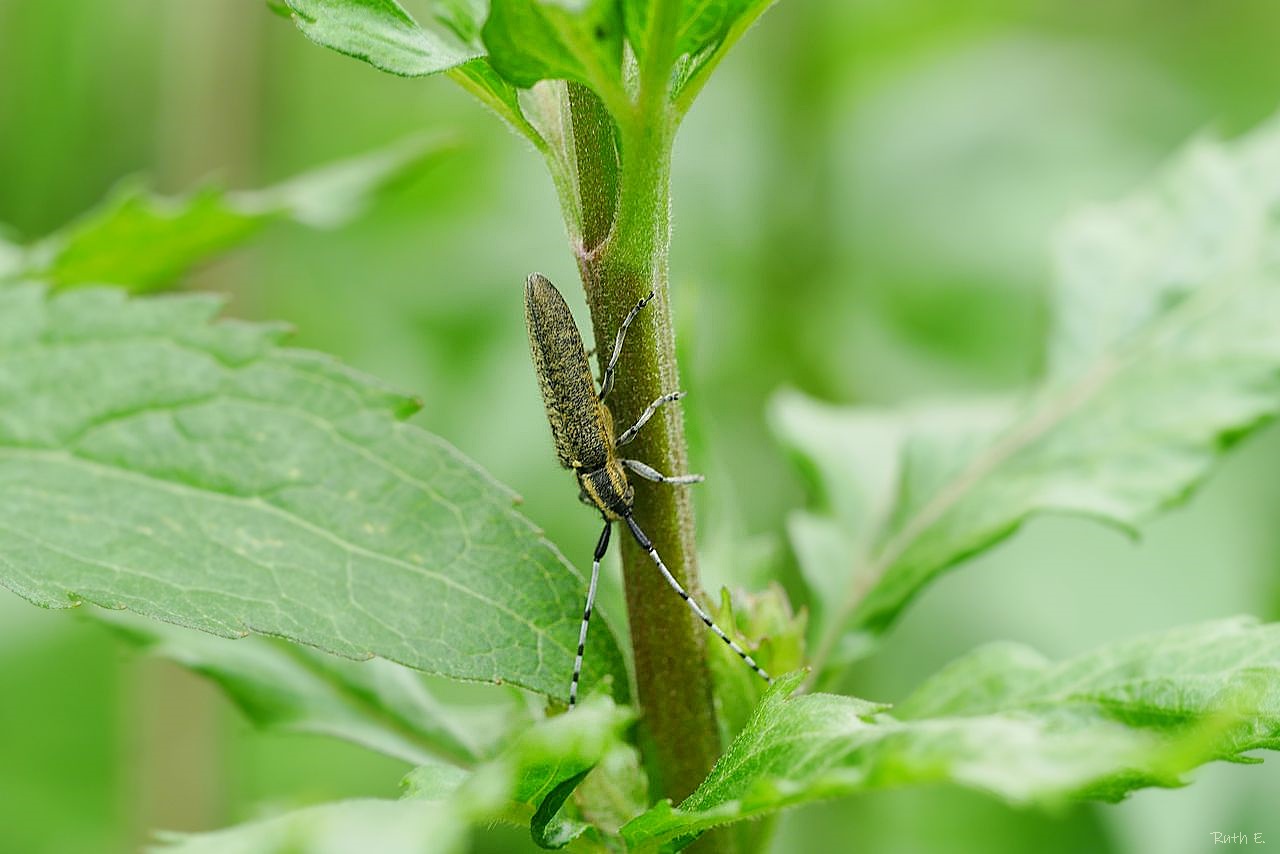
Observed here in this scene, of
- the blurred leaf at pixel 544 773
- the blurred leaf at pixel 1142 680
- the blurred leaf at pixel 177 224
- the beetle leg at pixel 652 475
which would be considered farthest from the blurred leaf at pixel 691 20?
the blurred leaf at pixel 177 224

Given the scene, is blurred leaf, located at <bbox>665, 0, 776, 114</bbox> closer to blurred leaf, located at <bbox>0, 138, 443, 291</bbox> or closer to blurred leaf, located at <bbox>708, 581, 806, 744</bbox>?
blurred leaf, located at <bbox>708, 581, 806, 744</bbox>

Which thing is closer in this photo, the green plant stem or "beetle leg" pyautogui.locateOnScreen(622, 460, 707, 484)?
the green plant stem

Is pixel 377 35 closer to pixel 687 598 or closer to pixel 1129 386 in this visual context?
pixel 687 598

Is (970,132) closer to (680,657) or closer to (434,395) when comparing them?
(434,395)

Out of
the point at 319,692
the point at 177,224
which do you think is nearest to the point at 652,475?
the point at 319,692

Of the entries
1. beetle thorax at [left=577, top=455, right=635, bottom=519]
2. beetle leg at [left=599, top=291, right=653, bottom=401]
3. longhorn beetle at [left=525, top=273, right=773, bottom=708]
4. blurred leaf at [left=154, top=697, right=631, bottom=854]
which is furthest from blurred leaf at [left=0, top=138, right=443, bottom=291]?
blurred leaf at [left=154, top=697, right=631, bottom=854]

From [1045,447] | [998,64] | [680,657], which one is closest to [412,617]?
[680,657]
